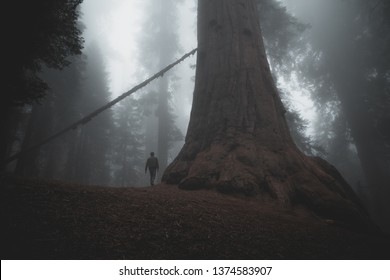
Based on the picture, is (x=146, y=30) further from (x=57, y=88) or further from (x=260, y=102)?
(x=260, y=102)

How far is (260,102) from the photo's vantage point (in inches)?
204

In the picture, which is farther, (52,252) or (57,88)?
(57,88)

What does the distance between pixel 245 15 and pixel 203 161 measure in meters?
4.08

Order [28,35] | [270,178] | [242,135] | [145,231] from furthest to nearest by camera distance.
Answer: [242,135]
[270,178]
[28,35]
[145,231]

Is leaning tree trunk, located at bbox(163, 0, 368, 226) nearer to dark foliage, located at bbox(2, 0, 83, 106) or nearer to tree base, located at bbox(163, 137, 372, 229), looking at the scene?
tree base, located at bbox(163, 137, 372, 229)

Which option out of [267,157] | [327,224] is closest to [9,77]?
[267,157]

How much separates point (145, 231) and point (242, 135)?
3.07m

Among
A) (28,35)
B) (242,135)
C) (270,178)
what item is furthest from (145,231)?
(242,135)

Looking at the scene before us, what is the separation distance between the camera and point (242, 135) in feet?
15.8

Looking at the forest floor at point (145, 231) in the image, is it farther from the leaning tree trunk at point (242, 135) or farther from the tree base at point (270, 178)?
the leaning tree trunk at point (242, 135)

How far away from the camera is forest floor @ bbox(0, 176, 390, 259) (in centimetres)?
180

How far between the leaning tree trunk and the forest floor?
89 cm

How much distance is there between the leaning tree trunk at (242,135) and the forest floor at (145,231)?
892 mm

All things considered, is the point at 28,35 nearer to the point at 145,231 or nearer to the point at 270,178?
the point at 145,231
